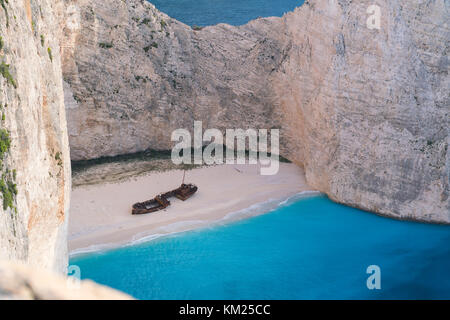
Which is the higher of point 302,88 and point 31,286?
point 302,88

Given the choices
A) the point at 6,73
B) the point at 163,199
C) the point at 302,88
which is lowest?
the point at 163,199

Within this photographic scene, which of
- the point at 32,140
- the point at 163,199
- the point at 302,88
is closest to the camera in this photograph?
the point at 32,140

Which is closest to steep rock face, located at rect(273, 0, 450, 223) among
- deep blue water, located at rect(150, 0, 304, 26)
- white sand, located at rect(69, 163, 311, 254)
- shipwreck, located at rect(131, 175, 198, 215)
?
white sand, located at rect(69, 163, 311, 254)

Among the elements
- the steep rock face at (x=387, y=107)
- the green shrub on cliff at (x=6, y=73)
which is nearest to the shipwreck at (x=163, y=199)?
the steep rock face at (x=387, y=107)

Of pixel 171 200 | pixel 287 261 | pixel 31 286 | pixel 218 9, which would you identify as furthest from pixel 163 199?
pixel 31 286

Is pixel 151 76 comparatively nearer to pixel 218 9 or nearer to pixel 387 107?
pixel 218 9

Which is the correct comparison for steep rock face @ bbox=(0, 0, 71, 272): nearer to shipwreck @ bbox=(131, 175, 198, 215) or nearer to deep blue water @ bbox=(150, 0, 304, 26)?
shipwreck @ bbox=(131, 175, 198, 215)
